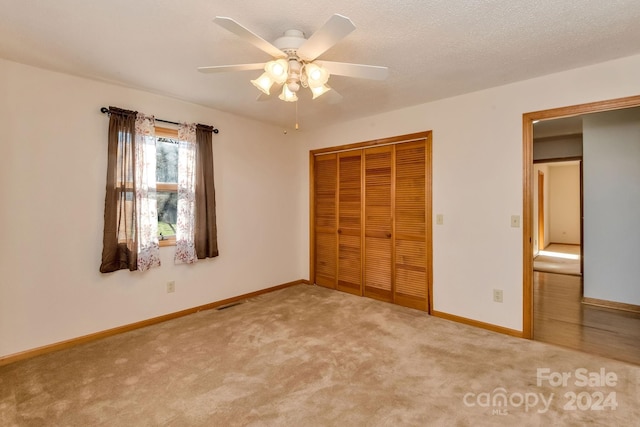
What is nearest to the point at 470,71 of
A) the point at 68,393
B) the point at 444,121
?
the point at 444,121

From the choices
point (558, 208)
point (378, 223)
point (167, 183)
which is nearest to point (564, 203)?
point (558, 208)

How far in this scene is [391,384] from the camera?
2064 millimetres

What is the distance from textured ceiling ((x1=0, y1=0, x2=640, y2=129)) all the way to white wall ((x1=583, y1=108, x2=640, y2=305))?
1.94m

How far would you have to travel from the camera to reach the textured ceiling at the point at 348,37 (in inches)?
67.9

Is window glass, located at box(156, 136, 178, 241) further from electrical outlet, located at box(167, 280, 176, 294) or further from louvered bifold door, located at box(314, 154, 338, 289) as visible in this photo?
louvered bifold door, located at box(314, 154, 338, 289)

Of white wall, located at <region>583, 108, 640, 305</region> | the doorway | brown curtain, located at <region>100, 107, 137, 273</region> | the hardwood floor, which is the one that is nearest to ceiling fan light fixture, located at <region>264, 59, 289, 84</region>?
brown curtain, located at <region>100, 107, 137, 273</region>

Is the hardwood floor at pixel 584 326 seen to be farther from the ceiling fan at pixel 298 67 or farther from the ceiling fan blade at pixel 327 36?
the ceiling fan blade at pixel 327 36

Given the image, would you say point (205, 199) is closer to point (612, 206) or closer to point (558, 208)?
point (612, 206)

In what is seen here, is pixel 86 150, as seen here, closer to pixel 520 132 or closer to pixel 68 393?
pixel 68 393

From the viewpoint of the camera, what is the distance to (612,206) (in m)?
3.71

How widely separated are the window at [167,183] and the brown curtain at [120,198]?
1.10ft

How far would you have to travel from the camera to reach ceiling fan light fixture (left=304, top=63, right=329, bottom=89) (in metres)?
1.83

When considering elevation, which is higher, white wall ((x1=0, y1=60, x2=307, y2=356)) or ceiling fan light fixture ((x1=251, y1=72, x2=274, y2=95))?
ceiling fan light fixture ((x1=251, y1=72, x2=274, y2=95))

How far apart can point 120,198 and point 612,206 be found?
563cm
